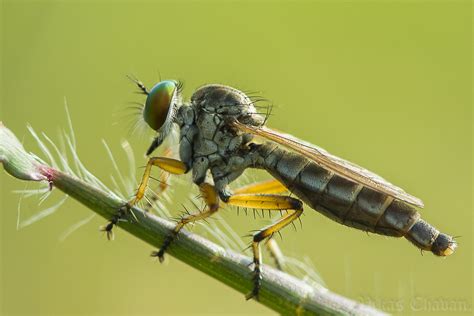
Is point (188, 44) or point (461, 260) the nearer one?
point (461, 260)

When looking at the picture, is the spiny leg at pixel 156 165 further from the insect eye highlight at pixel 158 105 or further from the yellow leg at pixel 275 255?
the yellow leg at pixel 275 255

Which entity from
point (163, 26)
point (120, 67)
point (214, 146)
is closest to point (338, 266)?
point (214, 146)

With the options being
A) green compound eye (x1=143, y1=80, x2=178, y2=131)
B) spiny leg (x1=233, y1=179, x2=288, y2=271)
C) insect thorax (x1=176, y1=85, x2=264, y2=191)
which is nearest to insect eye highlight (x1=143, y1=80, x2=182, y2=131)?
green compound eye (x1=143, y1=80, x2=178, y2=131)

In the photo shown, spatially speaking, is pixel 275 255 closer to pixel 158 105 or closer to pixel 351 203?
pixel 351 203

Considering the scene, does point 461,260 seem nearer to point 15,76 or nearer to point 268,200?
point 268,200

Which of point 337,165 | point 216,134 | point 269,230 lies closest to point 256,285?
point 269,230

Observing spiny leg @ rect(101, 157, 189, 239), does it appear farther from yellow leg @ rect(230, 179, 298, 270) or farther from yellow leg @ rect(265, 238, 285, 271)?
yellow leg @ rect(265, 238, 285, 271)

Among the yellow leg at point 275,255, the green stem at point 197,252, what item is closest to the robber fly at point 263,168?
the yellow leg at point 275,255
